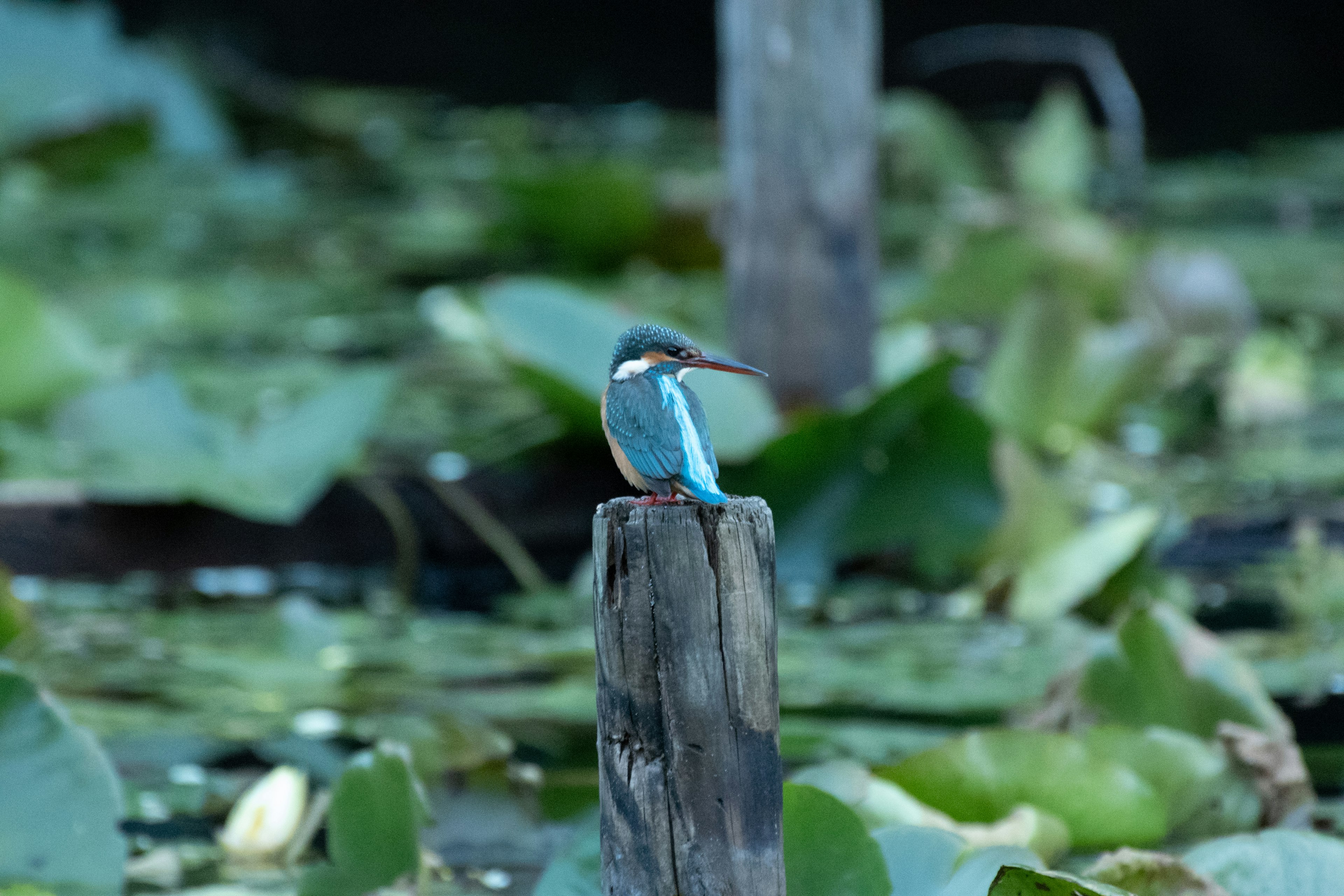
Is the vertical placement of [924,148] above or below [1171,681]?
above

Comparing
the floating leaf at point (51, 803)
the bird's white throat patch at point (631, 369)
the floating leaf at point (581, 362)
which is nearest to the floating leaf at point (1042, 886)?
the bird's white throat patch at point (631, 369)

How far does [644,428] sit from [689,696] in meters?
0.21

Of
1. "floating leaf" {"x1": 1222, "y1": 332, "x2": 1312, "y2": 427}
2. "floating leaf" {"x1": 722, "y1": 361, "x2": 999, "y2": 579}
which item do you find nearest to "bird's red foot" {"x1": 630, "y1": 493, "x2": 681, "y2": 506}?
"floating leaf" {"x1": 722, "y1": 361, "x2": 999, "y2": 579}

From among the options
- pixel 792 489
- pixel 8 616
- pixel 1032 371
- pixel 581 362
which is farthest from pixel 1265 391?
pixel 8 616

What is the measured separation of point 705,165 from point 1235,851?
251 inches

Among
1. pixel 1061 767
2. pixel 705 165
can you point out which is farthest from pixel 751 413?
pixel 705 165

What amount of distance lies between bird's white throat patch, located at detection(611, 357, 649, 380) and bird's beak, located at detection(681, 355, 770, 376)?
0.03 metres

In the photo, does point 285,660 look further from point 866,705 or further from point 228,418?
point 228,418

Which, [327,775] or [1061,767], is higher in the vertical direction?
[1061,767]

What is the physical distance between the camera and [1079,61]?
6.45 metres

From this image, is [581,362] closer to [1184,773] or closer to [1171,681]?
[1171,681]

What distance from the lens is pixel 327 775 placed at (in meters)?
2.00

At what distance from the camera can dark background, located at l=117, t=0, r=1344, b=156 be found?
995cm

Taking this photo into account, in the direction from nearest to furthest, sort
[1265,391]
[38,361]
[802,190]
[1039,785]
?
[1039,785], [802,190], [38,361], [1265,391]
